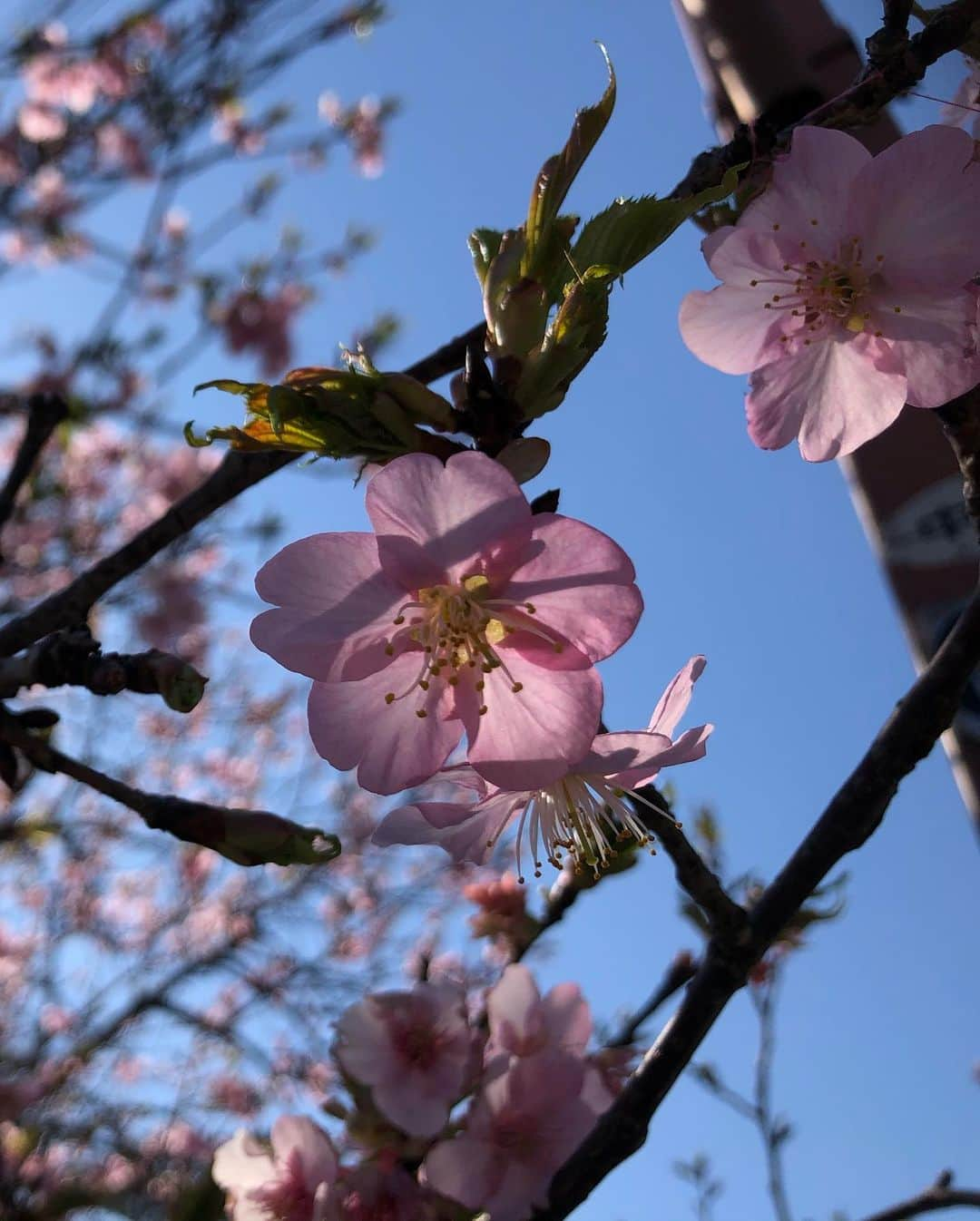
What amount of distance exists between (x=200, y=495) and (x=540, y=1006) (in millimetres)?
858

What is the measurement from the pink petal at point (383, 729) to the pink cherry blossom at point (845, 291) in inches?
18.5

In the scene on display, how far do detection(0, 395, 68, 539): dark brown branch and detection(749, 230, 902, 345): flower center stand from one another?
1149 millimetres

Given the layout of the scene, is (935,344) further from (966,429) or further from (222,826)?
(222,826)

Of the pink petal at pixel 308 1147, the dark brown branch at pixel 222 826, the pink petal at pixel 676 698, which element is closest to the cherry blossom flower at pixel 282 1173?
→ the pink petal at pixel 308 1147

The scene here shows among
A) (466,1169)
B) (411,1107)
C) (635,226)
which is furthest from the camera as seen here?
(411,1107)

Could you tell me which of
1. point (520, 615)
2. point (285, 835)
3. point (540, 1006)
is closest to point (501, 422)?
point (520, 615)

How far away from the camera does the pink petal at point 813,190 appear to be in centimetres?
96

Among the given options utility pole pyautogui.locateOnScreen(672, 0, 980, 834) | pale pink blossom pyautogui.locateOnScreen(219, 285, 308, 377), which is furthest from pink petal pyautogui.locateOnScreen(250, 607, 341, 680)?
pale pink blossom pyautogui.locateOnScreen(219, 285, 308, 377)

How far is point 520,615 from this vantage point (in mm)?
936

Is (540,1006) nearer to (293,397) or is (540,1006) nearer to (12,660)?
(12,660)

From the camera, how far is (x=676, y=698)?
3.28 ft

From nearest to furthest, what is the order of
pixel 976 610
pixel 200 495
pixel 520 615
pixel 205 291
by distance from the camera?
pixel 520 615 → pixel 976 610 → pixel 200 495 → pixel 205 291

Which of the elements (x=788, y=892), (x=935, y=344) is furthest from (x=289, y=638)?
(x=935, y=344)

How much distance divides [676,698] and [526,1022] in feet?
2.16
